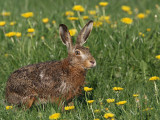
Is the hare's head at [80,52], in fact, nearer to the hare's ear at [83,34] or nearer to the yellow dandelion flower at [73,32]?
the hare's ear at [83,34]

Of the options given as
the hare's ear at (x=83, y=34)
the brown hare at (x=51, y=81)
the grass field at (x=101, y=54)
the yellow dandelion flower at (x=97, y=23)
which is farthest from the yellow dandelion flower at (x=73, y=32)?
the brown hare at (x=51, y=81)

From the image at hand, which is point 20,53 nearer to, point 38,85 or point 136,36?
point 38,85

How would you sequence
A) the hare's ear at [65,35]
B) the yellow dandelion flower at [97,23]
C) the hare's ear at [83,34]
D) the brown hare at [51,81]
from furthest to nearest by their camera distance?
the yellow dandelion flower at [97,23], the hare's ear at [83,34], the hare's ear at [65,35], the brown hare at [51,81]

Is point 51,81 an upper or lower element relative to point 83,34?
lower

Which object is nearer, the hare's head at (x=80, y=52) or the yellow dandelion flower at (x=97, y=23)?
the hare's head at (x=80, y=52)

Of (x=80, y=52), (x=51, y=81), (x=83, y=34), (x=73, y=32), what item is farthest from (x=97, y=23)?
(x=51, y=81)

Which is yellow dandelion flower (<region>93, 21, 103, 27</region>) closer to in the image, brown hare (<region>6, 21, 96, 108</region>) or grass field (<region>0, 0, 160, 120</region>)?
grass field (<region>0, 0, 160, 120</region>)

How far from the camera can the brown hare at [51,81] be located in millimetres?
5492

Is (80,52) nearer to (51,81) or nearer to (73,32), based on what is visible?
(51,81)

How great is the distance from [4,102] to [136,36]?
9.50ft

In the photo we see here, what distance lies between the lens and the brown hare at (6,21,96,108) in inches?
216

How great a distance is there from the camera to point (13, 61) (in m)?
6.71

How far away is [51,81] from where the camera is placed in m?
5.58

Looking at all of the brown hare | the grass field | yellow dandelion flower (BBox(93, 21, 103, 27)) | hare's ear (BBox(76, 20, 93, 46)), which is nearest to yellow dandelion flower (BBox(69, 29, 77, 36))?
the grass field
